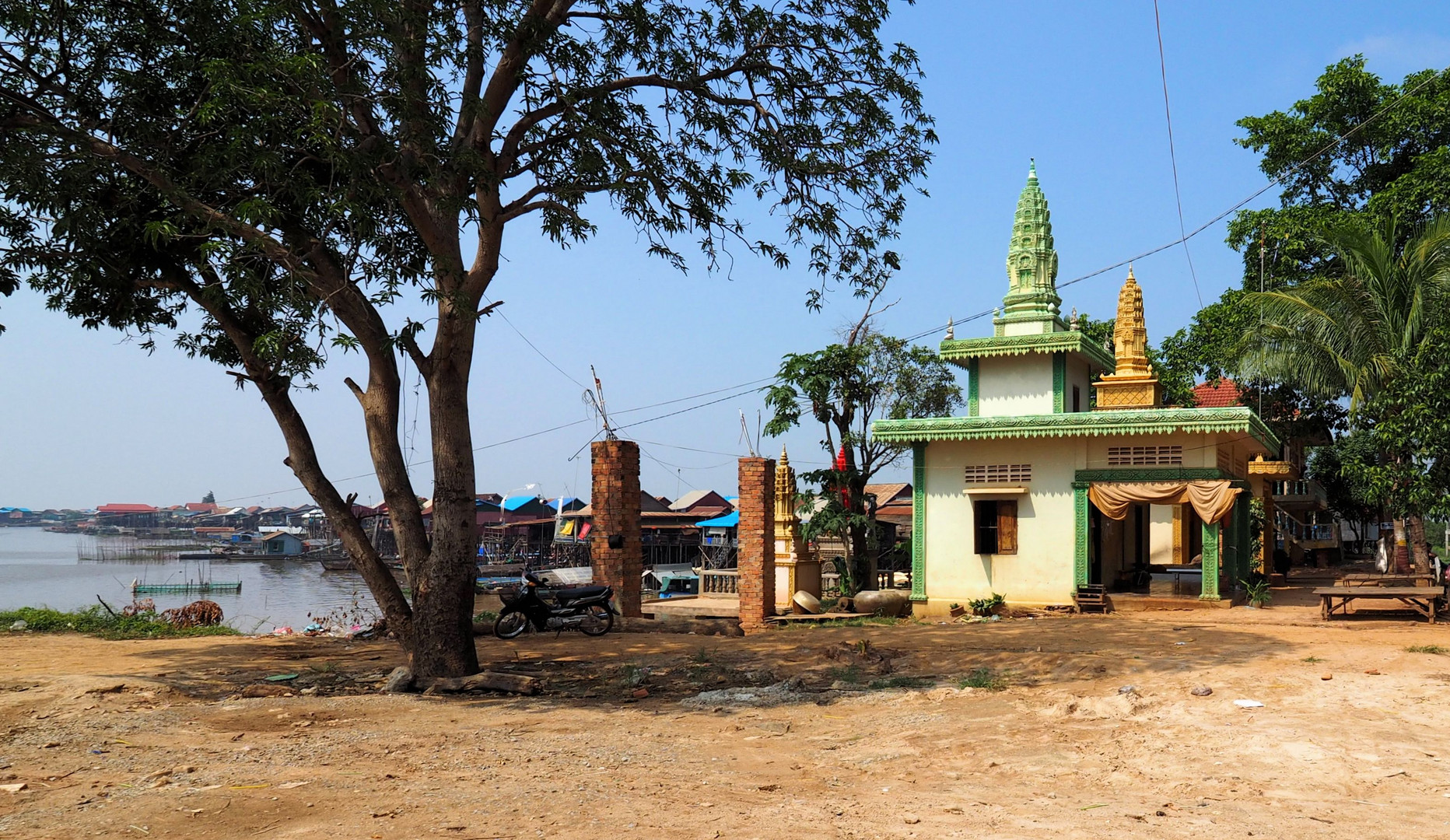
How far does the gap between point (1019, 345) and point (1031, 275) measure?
171 cm

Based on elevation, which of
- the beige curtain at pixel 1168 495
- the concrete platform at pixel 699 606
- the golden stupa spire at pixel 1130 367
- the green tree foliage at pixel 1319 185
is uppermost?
the green tree foliage at pixel 1319 185

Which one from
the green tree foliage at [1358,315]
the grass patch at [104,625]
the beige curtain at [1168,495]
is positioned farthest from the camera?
the beige curtain at [1168,495]

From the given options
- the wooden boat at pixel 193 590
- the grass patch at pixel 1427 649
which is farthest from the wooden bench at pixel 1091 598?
the wooden boat at pixel 193 590

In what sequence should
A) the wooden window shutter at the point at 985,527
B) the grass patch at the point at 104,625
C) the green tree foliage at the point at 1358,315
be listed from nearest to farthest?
the grass patch at the point at 104,625 < the green tree foliage at the point at 1358,315 < the wooden window shutter at the point at 985,527

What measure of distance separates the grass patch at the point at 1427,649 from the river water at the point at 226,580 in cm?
1763

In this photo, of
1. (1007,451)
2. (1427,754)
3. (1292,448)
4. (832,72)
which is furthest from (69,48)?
(1292,448)

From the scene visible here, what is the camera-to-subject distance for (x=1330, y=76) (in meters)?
25.0

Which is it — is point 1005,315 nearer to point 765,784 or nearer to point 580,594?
point 580,594

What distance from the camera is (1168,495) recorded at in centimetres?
1781

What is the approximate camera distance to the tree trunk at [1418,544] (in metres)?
16.2

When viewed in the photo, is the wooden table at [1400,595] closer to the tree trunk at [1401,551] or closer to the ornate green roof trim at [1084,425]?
the ornate green roof trim at [1084,425]

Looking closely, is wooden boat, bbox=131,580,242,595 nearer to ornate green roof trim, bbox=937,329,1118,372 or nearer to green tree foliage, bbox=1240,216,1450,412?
ornate green roof trim, bbox=937,329,1118,372

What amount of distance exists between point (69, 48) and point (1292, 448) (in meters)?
28.8

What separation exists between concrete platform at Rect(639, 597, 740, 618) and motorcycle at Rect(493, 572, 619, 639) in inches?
321
